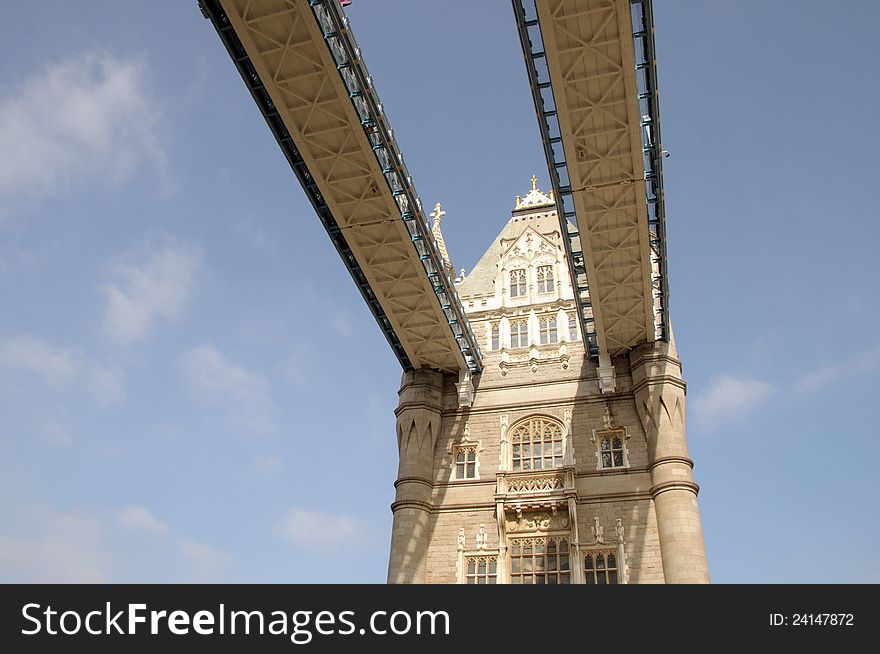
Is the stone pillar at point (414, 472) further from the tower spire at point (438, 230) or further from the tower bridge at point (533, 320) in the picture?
the tower spire at point (438, 230)

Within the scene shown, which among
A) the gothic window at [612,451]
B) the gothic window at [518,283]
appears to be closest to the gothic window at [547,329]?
the gothic window at [518,283]

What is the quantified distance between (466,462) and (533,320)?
8292 mm

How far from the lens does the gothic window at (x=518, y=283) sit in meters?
39.3

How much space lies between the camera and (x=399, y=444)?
3394cm

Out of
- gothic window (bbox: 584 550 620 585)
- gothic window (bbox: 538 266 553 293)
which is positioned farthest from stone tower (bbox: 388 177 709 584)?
gothic window (bbox: 538 266 553 293)

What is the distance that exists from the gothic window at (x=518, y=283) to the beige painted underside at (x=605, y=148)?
776 cm

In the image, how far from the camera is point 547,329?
37.1 metres

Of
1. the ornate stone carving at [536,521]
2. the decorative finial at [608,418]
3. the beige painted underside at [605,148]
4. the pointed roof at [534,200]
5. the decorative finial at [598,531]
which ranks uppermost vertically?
the pointed roof at [534,200]

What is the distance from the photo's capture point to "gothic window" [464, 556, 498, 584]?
3034 cm

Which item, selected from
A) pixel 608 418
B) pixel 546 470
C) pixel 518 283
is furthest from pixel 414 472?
pixel 518 283

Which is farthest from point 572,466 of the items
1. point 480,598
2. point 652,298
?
point 480,598

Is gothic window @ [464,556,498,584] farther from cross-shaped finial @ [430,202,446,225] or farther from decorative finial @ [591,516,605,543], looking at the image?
cross-shaped finial @ [430,202,446,225]

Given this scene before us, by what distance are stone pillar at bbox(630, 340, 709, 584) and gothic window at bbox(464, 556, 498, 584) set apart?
269 inches

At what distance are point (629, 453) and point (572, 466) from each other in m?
2.49
